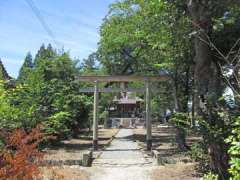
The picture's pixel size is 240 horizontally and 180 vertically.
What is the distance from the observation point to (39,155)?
7301mm

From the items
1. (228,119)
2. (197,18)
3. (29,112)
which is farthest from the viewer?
(29,112)

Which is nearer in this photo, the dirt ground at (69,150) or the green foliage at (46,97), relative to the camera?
the dirt ground at (69,150)

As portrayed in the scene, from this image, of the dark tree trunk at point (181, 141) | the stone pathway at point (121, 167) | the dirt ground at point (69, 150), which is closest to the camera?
the stone pathway at point (121, 167)

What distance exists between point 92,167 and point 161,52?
21.6 ft

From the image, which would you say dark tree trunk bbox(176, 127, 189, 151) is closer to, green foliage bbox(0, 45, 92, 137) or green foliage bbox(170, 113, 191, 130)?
green foliage bbox(0, 45, 92, 137)

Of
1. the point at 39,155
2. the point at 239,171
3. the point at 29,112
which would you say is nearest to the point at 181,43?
the point at 29,112

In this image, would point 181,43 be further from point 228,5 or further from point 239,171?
point 239,171

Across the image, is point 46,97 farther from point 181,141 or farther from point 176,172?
point 176,172

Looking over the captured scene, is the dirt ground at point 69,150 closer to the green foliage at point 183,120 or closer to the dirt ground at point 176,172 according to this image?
the dirt ground at point 176,172

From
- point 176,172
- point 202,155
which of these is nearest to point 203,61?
point 202,155

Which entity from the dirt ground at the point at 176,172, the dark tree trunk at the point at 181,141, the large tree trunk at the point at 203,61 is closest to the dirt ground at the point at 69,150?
the dirt ground at the point at 176,172

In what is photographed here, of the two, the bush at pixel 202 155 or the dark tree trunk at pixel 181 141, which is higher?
the dark tree trunk at pixel 181 141

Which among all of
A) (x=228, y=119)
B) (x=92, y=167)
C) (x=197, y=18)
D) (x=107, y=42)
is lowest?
(x=92, y=167)

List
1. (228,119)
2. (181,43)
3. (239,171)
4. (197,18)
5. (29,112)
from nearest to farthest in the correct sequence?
(239,171), (228,119), (197,18), (181,43), (29,112)
